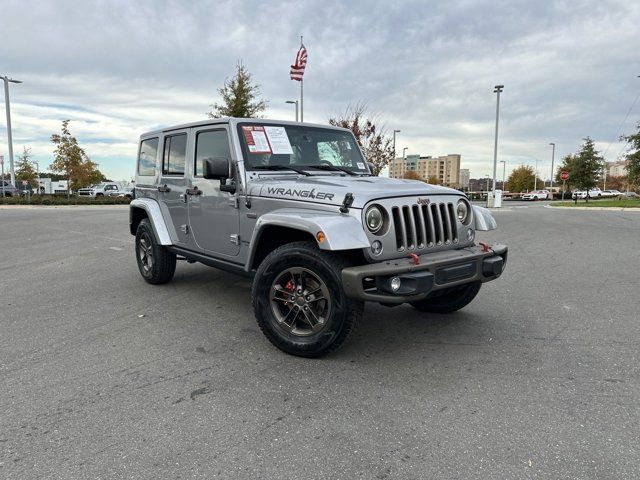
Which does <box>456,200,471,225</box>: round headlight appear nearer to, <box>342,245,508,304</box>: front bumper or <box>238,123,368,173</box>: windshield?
<box>342,245,508,304</box>: front bumper

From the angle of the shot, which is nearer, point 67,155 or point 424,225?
point 424,225

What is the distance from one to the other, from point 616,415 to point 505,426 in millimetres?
722

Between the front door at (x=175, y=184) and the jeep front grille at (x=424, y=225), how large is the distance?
2.64m

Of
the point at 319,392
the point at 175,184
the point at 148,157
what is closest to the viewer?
the point at 319,392

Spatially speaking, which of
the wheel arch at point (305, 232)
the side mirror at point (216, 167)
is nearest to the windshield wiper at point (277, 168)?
the side mirror at point (216, 167)

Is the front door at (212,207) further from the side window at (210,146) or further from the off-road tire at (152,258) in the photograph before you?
the off-road tire at (152,258)

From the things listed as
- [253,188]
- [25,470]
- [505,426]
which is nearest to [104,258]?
[253,188]

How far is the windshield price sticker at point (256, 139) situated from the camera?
4.41 m

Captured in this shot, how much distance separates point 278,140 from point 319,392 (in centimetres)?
254

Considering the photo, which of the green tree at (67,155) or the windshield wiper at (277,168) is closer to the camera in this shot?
the windshield wiper at (277,168)

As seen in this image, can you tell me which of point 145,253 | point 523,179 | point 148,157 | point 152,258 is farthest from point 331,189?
point 523,179

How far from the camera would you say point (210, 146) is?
15.7ft

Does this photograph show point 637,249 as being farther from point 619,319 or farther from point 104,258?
point 104,258

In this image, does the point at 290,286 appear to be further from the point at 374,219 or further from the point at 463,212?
the point at 463,212
